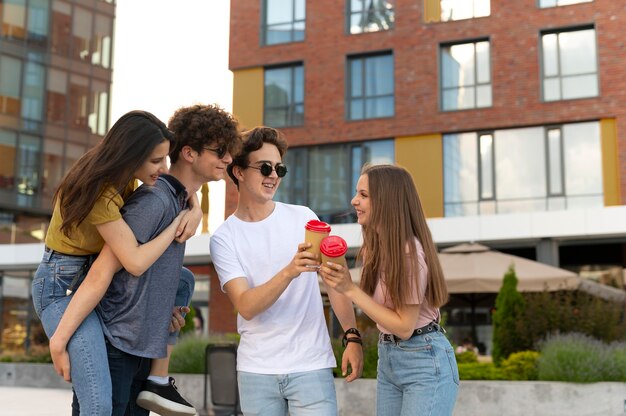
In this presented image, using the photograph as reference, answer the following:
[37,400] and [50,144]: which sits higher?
[50,144]

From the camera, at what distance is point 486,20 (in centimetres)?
2541

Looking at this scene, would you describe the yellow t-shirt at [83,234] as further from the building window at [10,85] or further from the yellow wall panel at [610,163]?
the building window at [10,85]

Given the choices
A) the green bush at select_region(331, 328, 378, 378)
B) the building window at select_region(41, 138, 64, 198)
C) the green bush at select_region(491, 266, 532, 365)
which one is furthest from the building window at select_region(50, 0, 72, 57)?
the green bush at select_region(331, 328, 378, 378)

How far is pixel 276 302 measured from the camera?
3418 mm

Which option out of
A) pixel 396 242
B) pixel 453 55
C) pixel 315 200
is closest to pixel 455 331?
pixel 315 200

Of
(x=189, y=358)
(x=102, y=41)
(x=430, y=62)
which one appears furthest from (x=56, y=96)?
(x=189, y=358)

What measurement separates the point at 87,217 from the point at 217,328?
25.7 metres

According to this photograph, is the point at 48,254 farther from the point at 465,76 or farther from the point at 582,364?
the point at 465,76

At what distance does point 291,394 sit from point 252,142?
109 centimetres

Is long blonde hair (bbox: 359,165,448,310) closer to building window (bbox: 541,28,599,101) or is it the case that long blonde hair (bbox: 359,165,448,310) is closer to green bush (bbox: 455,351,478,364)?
green bush (bbox: 455,351,478,364)

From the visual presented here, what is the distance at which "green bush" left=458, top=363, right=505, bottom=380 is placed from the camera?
10.8 meters

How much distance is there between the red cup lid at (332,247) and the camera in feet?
10.1

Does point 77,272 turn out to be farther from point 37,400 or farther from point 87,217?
point 37,400

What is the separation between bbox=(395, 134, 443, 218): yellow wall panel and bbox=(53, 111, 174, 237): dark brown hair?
2247 cm
